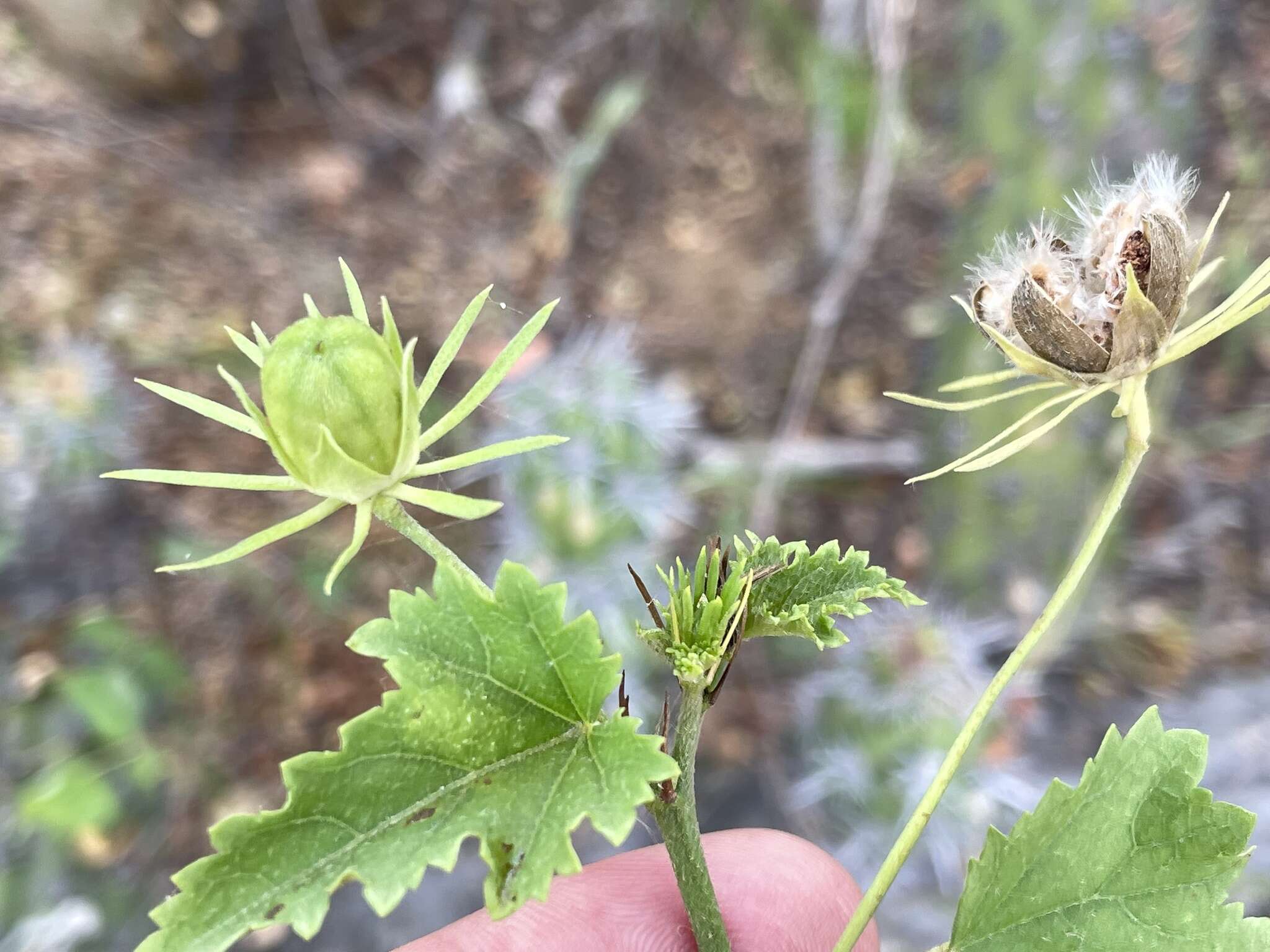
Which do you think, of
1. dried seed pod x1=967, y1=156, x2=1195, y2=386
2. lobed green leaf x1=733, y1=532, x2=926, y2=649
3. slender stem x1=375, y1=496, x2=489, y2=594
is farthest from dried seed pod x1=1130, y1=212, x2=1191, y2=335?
slender stem x1=375, y1=496, x2=489, y2=594

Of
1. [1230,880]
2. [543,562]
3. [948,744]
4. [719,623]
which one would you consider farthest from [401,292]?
[1230,880]

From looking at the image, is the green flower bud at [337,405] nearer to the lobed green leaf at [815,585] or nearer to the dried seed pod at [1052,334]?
the lobed green leaf at [815,585]

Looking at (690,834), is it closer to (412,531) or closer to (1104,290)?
(412,531)

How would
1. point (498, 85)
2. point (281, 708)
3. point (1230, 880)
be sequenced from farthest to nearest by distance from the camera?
point (498, 85), point (281, 708), point (1230, 880)

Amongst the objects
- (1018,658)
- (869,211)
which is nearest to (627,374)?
(869,211)

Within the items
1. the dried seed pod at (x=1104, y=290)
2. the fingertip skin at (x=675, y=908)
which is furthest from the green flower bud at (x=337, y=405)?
the fingertip skin at (x=675, y=908)

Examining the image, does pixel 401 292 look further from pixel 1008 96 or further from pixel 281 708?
pixel 1008 96
